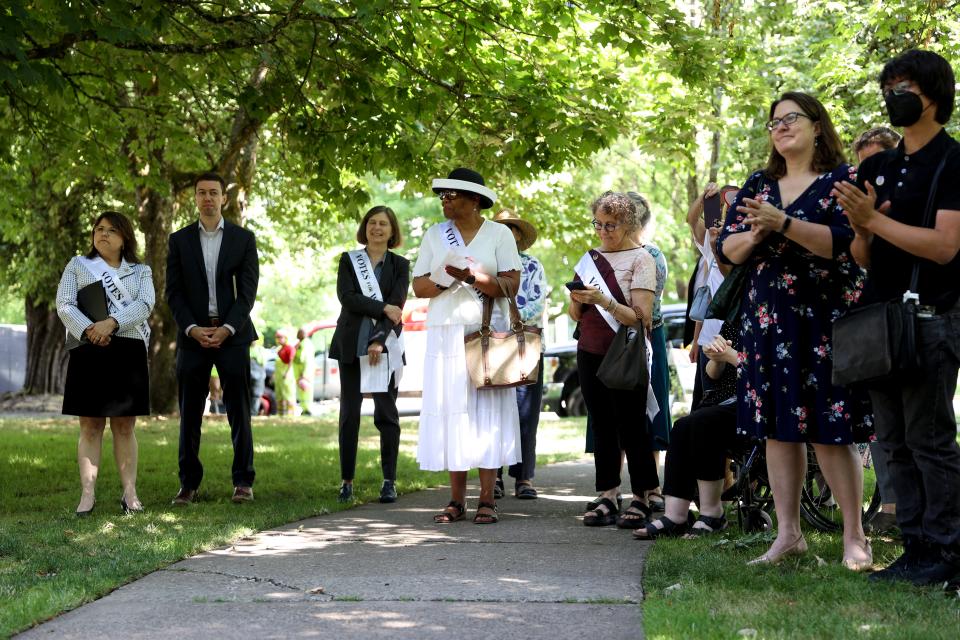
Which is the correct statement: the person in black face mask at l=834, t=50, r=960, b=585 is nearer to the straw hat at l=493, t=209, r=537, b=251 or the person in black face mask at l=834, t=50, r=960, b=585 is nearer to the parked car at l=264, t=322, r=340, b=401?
the straw hat at l=493, t=209, r=537, b=251

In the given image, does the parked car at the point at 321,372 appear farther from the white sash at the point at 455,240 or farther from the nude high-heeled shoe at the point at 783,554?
the nude high-heeled shoe at the point at 783,554

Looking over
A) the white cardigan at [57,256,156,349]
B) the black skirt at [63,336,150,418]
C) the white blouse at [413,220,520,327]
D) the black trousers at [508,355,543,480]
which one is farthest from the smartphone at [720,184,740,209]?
the black skirt at [63,336,150,418]

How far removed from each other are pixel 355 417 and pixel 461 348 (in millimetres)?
1679

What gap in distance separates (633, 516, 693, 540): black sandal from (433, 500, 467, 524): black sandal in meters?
1.42

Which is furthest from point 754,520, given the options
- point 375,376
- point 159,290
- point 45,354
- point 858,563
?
point 45,354

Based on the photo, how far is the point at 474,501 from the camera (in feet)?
30.3

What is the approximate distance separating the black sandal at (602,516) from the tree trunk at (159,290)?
1249cm

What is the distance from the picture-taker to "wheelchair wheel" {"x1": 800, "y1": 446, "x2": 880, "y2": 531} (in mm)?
6855

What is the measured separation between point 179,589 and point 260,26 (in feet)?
19.7

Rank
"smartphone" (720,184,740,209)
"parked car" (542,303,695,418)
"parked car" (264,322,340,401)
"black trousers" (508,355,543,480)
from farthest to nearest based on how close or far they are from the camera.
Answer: "parked car" (264,322,340,401), "parked car" (542,303,695,418), "black trousers" (508,355,543,480), "smartphone" (720,184,740,209)

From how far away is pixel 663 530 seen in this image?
6.86m

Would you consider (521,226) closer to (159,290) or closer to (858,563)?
(858,563)

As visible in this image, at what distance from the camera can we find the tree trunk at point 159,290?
1883cm

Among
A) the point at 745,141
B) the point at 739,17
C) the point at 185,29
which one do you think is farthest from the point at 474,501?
the point at 745,141
